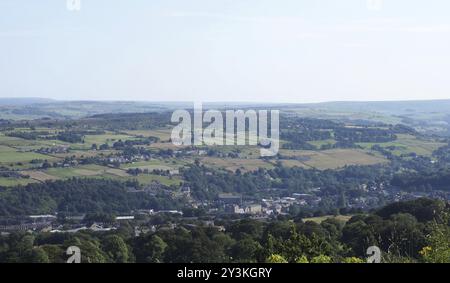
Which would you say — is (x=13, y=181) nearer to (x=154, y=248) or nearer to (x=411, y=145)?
(x=154, y=248)

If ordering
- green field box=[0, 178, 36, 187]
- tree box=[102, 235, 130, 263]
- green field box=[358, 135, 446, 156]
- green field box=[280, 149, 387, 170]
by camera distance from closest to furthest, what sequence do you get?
tree box=[102, 235, 130, 263]
green field box=[0, 178, 36, 187]
green field box=[280, 149, 387, 170]
green field box=[358, 135, 446, 156]

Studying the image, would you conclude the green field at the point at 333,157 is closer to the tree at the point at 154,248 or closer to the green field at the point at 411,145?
the green field at the point at 411,145

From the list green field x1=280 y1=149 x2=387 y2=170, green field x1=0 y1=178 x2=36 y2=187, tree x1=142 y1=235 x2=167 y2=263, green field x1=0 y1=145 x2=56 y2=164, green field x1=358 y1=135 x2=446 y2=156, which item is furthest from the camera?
green field x1=358 y1=135 x2=446 y2=156

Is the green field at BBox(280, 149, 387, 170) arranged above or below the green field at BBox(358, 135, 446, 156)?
below

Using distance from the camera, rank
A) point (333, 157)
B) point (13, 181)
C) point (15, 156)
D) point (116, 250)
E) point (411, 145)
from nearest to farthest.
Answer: point (116, 250), point (13, 181), point (15, 156), point (333, 157), point (411, 145)

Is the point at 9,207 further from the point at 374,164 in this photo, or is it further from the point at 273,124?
the point at 273,124

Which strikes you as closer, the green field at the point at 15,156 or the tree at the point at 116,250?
the tree at the point at 116,250

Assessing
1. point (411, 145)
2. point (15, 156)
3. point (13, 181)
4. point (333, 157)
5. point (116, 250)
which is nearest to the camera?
point (116, 250)

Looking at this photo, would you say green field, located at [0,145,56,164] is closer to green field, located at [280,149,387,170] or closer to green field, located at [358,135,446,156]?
green field, located at [280,149,387,170]

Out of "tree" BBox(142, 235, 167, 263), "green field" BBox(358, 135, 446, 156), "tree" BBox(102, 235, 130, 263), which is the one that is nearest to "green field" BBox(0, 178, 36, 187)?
"tree" BBox(102, 235, 130, 263)

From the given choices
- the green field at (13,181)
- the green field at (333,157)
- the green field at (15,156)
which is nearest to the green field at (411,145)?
the green field at (333,157)

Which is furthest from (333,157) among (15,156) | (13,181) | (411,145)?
(13,181)
